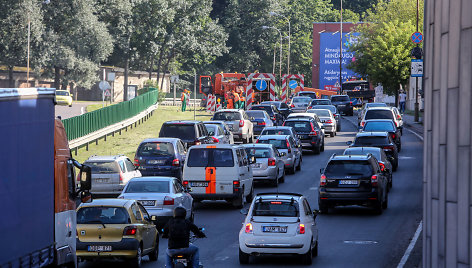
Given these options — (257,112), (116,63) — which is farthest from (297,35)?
(257,112)

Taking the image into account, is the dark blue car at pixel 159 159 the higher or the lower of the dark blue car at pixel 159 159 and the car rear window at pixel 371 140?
the lower

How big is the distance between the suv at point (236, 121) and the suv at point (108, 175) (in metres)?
16.6

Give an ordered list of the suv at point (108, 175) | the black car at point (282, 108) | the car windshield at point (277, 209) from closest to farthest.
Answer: the car windshield at point (277, 209), the suv at point (108, 175), the black car at point (282, 108)

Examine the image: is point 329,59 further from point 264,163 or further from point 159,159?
point 159,159

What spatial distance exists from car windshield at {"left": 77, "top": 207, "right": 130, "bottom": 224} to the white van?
8.84 meters

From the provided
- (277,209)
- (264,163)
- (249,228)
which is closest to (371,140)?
(264,163)

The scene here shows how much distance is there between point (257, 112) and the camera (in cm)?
5216

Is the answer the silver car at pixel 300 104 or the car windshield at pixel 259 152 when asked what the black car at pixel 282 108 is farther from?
the car windshield at pixel 259 152

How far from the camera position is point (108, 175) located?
2905cm

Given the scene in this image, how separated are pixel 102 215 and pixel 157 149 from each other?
13.4 meters

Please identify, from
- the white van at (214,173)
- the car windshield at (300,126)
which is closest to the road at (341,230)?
the white van at (214,173)

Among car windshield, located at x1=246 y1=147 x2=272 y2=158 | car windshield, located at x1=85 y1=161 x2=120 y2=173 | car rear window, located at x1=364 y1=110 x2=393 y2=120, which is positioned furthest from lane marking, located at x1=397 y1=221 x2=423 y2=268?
car rear window, located at x1=364 y1=110 x2=393 y2=120

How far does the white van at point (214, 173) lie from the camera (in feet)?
89.1

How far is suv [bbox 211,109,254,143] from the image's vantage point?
45844 millimetres
